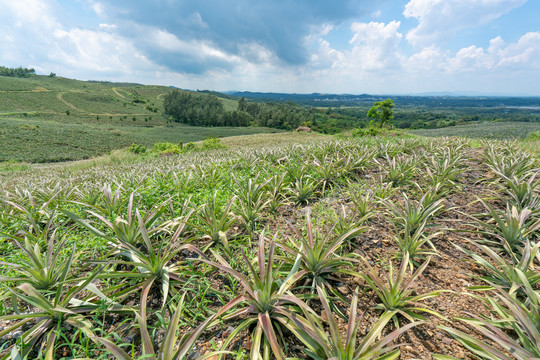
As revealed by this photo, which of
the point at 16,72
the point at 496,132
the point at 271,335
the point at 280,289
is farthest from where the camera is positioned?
the point at 16,72

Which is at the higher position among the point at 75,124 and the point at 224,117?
the point at 224,117

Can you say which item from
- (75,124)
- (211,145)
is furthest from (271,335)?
(75,124)

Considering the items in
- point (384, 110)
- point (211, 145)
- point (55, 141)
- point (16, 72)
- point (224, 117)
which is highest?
point (16, 72)

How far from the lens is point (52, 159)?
3045 centimetres

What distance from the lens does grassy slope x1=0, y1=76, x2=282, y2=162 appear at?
Result: 111 feet

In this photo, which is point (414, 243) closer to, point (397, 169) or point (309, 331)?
point (309, 331)

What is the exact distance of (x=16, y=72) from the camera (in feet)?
353

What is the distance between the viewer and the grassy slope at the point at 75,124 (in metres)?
33.9

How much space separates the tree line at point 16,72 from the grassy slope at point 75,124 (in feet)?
92.2

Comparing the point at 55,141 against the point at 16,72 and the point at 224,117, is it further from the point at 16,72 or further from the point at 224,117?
the point at 16,72

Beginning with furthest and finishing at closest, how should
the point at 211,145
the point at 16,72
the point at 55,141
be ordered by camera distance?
1. the point at 16,72
2. the point at 55,141
3. the point at 211,145

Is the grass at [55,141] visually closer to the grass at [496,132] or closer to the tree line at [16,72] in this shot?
the grass at [496,132]

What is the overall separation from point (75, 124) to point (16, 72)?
105917 mm

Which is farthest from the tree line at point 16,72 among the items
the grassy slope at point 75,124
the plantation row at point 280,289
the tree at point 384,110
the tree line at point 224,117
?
the plantation row at point 280,289
